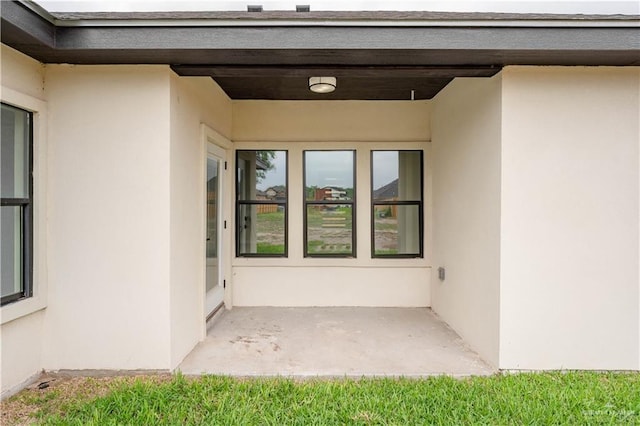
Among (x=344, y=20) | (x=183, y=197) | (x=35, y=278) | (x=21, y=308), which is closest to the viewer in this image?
(x=344, y=20)

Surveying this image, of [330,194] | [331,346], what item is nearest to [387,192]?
[330,194]

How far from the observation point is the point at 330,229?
579 cm

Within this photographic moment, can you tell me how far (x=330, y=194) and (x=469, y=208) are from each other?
2210 mm

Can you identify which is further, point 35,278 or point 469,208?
point 469,208

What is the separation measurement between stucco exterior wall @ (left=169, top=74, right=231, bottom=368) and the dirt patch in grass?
0.49 m

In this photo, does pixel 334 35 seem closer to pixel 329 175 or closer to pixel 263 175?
pixel 329 175

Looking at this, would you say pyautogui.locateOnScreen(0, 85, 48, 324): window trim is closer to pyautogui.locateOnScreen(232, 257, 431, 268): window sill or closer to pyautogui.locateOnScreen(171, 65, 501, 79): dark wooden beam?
pyautogui.locateOnScreen(171, 65, 501, 79): dark wooden beam

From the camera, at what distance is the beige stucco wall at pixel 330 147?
564cm

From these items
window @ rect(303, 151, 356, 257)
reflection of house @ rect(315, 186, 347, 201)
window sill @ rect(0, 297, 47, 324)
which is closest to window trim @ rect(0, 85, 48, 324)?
window sill @ rect(0, 297, 47, 324)

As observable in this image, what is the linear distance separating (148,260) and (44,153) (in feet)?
4.37

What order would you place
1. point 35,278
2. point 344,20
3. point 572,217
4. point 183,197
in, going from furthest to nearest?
point 183,197, point 572,217, point 35,278, point 344,20

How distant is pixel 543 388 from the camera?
307 cm

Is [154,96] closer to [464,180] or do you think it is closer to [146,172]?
[146,172]

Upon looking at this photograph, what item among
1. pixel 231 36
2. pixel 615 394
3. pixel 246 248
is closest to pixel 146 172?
pixel 231 36
